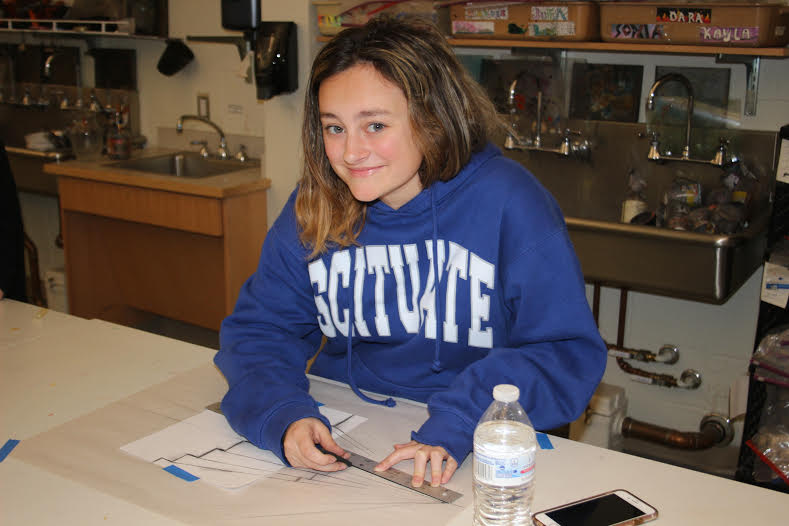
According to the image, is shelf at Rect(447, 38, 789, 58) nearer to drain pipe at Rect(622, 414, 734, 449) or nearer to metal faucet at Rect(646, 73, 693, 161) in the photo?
metal faucet at Rect(646, 73, 693, 161)

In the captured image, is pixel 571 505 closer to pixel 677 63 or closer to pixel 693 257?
pixel 693 257

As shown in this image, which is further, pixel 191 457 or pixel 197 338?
pixel 197 338

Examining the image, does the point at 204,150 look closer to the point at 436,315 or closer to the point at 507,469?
the point at 436,315

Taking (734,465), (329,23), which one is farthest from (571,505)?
(329,23)

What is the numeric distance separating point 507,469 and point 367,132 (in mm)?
584

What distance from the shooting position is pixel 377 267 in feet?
4.44

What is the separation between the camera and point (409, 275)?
1.34 metres

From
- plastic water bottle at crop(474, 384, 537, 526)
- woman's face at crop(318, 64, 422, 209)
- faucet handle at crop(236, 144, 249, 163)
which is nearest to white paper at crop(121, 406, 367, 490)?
plastic water bottle at crop(474, 384, 537, 526)

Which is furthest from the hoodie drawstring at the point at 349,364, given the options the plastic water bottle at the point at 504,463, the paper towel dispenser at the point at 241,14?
the paper towel dispenser at the point at 241,14

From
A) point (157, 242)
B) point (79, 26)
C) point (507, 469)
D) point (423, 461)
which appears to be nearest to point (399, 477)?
point (423, 461)

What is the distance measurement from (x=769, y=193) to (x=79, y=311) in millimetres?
2869

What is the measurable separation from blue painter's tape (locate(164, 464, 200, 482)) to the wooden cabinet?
1.91 meters

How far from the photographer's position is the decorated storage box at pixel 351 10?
2.68 meters

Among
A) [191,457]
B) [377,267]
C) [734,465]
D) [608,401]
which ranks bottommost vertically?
[734,465]
